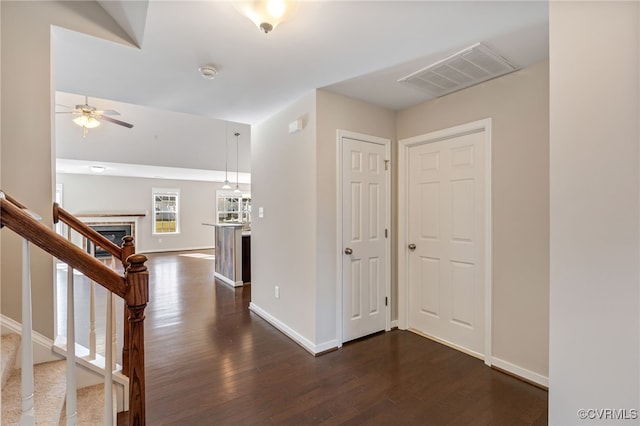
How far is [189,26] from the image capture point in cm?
177

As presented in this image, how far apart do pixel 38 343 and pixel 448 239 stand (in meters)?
3.14

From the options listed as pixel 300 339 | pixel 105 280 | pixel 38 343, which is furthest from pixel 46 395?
pixel 300 339

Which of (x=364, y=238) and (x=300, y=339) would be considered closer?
(x=300, y=339)

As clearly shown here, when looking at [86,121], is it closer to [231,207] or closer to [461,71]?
[461,71]

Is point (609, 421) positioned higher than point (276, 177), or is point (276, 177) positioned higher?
point (276, 177)

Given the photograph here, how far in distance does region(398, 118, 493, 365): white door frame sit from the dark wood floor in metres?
0.29

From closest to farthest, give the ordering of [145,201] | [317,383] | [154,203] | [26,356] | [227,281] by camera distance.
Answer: [26,356], [317,383], [227,281], [145,201], [154,203]

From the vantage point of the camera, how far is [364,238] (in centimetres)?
300

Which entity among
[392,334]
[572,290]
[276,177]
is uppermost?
[276,177]

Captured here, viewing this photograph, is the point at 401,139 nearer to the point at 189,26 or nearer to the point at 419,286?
the point at 419,286

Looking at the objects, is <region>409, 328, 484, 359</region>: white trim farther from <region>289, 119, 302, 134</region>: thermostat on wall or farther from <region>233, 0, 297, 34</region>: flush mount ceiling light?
<region>233, 0, 297, 34</region>: flush mount ceiling light

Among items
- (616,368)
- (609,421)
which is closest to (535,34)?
(616,368)

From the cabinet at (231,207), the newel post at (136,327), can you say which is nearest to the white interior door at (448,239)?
the newel post at (136,327)

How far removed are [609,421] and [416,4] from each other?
2079mm
